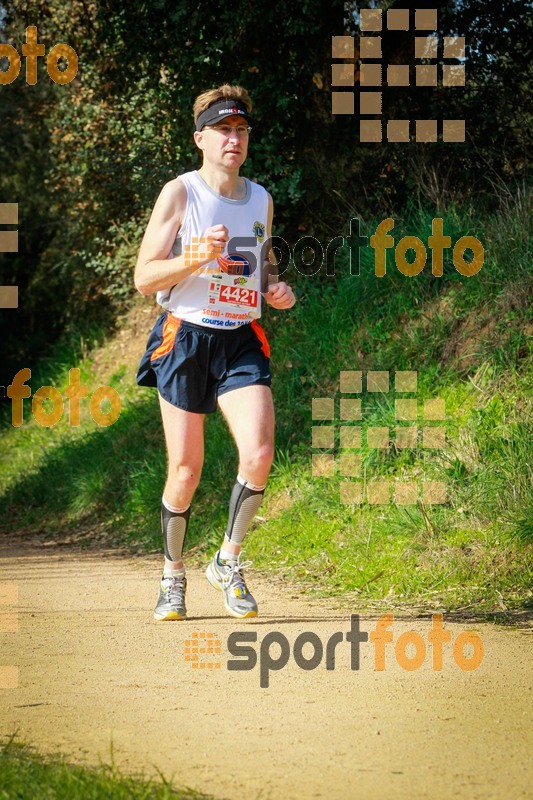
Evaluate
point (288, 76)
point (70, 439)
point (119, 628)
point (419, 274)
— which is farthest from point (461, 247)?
point (70, 439)

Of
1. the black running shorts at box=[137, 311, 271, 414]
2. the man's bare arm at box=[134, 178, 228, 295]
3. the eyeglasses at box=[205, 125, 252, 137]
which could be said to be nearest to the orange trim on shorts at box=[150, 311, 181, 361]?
the black running shorts at box=[137, 311, 271, 414]

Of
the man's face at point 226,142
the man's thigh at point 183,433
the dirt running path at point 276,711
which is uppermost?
the man's face at point 226,142

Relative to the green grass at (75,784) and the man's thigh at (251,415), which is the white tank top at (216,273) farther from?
the green grass at (75,784)

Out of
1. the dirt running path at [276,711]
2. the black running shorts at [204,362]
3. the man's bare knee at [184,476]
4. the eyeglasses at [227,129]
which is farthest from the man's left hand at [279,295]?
the dirt running path at [276,711]

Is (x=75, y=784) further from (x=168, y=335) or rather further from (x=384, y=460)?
(x=384, y=460)

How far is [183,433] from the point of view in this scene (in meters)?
5.16

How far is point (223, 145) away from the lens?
5.13 metres

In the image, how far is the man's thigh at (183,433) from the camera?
5.16 m

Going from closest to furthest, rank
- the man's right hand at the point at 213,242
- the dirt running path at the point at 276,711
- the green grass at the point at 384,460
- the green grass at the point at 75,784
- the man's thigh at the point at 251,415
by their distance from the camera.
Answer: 1. the green grass at the point at 75,784
2. the dirt running path at the point at 276,711
3. the man's right hand at the point at 213,242
4. the man's thigh at the point at 251,415
5. the green grass at the point at 384,460

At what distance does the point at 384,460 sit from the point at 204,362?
2436 mm

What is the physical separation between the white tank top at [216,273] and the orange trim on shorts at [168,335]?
41 millimetres

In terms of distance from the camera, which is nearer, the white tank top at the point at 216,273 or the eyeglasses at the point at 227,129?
the white tank top at the point at 216,273

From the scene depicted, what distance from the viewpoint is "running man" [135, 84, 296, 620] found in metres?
5.04

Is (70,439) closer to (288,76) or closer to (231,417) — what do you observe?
(288,76)
